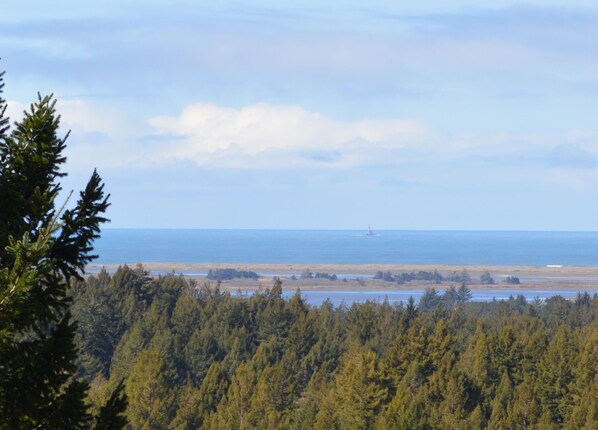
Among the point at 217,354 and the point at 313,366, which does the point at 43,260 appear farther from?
the point at 217,354

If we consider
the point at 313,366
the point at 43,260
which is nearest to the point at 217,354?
the point at 313,366

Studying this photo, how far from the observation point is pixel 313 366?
8469 cm

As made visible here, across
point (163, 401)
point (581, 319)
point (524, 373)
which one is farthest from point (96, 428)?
point (581, 319)

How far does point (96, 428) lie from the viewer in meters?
11.6

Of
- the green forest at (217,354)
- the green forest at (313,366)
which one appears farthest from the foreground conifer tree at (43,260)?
the green forest at (313,366)

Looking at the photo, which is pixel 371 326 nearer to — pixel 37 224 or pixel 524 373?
pixel 524 373

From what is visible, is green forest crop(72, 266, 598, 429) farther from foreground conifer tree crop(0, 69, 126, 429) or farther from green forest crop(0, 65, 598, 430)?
foreground conifer tree crop(0, 69, 126, 429)

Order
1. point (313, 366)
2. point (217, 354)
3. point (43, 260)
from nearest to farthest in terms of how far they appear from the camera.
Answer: point (43, 260)
point (313, 366)
point (217, 354)

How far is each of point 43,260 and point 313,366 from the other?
7461 centimetres

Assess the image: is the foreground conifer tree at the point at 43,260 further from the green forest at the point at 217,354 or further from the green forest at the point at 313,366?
the green forest at the point at 313,366

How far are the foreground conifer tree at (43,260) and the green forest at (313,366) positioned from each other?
36.1 m

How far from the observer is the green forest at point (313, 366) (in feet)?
198

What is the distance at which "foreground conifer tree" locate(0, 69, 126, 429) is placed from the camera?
11.3 m

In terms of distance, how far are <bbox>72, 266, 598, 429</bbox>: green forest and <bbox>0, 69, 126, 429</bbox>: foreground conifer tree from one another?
36139 mm
